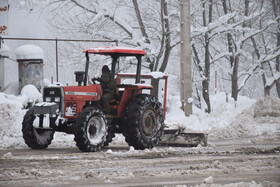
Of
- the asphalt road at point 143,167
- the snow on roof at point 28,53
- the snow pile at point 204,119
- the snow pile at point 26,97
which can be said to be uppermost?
the snow on roof at point 28,53

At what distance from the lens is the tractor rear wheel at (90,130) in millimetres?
12617

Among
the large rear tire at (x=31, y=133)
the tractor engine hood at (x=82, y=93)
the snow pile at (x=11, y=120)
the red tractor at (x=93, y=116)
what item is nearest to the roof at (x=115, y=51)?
the red tractor at (x=93, y=116)

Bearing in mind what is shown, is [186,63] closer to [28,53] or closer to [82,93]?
[28,53]

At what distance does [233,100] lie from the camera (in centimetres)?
3061

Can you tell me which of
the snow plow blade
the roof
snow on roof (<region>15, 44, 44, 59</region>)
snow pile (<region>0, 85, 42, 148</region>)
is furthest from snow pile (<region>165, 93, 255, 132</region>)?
snow on roof (<region>15, 44, 44, 59</region>)

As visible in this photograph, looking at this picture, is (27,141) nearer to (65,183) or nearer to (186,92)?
(65,183)

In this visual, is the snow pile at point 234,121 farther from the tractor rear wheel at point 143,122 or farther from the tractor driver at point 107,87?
the tractor driver at point 107,87

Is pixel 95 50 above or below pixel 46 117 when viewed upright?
above

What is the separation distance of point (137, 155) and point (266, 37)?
26.2 meters

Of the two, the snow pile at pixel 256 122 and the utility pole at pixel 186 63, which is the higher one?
the utility pole at pixel 186 63

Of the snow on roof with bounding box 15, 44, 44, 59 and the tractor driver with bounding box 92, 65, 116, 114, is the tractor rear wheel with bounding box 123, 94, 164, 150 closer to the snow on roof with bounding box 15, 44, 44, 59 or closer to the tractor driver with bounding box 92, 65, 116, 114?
the tractor driver with bounding box 92, 65, 116, 114

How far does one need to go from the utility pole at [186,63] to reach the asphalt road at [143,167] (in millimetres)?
6592

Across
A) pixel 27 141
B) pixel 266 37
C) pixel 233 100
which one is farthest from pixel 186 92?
pixel 266 37

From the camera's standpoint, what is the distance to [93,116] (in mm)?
12914
